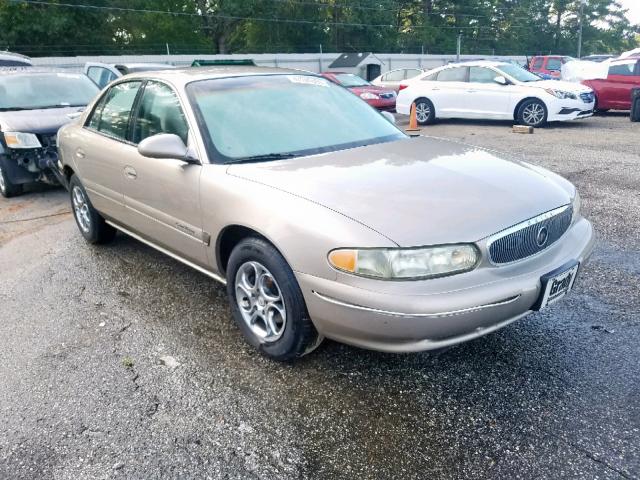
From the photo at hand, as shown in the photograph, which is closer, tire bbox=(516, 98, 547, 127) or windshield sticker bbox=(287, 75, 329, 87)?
windshield sticker bbox=(287, 75, 329, 87)

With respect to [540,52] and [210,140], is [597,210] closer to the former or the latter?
[210,140]

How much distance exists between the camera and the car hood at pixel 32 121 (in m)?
6.87

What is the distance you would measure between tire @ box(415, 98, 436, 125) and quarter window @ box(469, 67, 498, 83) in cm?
121

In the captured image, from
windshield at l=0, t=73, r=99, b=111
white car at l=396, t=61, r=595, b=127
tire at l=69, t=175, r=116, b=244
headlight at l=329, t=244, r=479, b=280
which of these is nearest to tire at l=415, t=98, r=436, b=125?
white car at l=396, t=61, r=595, b=127

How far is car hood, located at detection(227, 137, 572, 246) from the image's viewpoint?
254 centimetres

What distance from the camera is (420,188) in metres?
2.85

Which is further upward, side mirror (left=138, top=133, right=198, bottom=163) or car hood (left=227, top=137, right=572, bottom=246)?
side mirror (left=138, top=133, right=198, bottom=163)

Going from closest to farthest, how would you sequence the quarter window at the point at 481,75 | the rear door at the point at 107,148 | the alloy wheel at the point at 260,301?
the alloy wheel at the point at 260,301 < the rear door at the point at 107,148 < the quarter window at the point at 481,75

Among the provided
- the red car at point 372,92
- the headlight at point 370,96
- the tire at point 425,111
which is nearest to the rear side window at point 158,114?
the tire at point 425,111

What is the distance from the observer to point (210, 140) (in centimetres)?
337

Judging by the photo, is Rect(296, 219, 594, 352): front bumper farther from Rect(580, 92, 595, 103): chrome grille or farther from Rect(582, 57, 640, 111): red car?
Rect(582, 57, 640, 111): red car

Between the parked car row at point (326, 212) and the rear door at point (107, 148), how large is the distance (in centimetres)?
3

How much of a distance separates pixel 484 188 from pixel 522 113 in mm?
10776

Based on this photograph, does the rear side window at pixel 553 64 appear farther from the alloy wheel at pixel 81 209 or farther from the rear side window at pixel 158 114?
the rear side window at pixel 158 114
